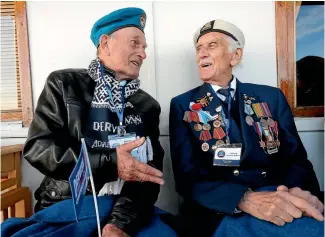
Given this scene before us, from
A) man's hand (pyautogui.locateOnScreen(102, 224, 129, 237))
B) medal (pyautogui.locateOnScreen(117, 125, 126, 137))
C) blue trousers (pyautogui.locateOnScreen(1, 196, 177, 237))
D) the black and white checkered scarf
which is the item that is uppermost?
the black and white checkered scarf

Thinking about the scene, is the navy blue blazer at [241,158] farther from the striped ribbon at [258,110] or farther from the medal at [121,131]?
the medal at [121,131]

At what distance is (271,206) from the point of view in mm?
1171

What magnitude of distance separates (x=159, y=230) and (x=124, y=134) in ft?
1.28

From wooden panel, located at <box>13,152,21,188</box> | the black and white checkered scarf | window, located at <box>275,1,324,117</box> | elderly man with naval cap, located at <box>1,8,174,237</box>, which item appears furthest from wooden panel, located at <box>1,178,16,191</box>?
window, located at <box>275,1,324,117</box>

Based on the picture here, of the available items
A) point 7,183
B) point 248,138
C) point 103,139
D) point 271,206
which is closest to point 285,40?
point 248,138

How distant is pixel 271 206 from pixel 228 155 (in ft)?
1.13

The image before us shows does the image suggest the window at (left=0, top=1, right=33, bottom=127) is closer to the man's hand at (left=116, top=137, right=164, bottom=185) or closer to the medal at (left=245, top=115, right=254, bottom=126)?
the man's hand at (left=116, top=137, right=164, bottom=185)

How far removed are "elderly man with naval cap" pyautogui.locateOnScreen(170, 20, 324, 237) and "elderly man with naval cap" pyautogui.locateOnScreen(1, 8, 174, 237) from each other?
5.9 inches

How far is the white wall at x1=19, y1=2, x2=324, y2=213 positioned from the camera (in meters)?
1.98

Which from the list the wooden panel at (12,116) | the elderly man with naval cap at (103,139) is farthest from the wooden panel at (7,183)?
the wooden panel at (12,116)

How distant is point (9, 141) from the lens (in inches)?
76.3

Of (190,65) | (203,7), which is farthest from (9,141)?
(203,7)

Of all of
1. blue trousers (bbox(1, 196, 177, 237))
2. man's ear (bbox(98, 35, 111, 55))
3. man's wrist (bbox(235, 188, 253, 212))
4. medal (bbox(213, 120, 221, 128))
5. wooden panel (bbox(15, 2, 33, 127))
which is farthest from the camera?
wooden panel (bbox(15, 2, 33, 127))

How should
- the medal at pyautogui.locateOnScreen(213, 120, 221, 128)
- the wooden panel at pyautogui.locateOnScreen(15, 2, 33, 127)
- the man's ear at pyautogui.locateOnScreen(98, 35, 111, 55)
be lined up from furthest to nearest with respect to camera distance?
the wooden panel at pyautogui.locateOnScreen(15, 2, 33, 127) → the medal at pyautogui.locateOnScreen(213, 120, 221, 128) → the man's ear at pyautogui.locateOnScreen(98, 35, 111, 55)
